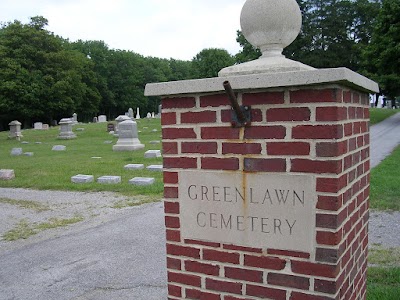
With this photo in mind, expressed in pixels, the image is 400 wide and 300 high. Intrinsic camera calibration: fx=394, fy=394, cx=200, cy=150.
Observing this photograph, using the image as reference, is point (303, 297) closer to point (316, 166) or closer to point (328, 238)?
point (328, 238)

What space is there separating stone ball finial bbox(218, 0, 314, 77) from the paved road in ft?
8.38

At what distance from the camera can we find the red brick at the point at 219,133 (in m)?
1.94

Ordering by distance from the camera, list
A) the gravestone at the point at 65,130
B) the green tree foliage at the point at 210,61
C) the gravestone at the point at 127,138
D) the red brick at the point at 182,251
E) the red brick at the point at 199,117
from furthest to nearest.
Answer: the green tree foliage at the point at 210,61 < the gravestone at the point at 65,130 < the gravestone at the point at 127,138 < the red brick at the point at 182,251 < the red brick at the point at 199,117

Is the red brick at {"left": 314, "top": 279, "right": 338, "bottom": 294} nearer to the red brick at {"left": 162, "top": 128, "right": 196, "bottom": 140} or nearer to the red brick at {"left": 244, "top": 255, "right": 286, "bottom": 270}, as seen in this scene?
the red brick at {"left": 244, "top": 255, "right": 286, "bottom": 270}

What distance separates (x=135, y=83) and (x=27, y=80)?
2169 centimetres

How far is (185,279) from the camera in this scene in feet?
7.09

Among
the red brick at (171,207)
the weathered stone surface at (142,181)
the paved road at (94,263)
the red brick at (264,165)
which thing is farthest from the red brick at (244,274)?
the weathered stone surface at (142,181)

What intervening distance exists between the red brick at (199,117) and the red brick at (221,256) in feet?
2.23

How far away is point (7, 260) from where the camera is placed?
495cm

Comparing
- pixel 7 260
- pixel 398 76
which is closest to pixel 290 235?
pixel 7 260

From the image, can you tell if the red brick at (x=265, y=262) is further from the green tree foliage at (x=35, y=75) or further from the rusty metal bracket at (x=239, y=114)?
the green tree foliage at (x=35, y=75)

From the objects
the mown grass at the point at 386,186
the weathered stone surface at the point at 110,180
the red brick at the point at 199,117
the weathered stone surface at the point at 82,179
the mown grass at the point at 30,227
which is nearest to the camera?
the red brick at the point at 199,117

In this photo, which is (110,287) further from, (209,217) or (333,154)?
(333,154)

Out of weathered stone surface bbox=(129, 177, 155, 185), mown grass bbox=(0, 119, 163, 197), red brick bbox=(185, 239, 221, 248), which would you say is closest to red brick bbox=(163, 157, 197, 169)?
red brick bbox=(185, 239, 221, 248)
